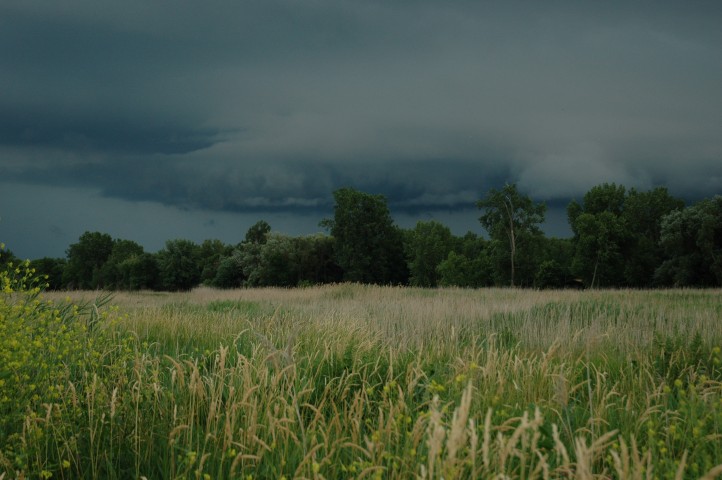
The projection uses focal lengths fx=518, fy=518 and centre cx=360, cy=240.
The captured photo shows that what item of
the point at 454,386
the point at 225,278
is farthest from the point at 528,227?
the point at 454,386

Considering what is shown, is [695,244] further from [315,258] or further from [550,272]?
[315,258]

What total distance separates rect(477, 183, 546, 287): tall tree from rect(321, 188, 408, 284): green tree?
12.4m

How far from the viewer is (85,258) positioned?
7881cm

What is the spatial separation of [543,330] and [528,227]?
1307 inches

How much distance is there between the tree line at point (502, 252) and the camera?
4150cm

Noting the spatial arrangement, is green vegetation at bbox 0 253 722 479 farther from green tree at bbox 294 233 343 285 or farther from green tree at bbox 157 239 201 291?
green tree at bbox 157 239 201 291

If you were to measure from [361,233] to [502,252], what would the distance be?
13.8 metres

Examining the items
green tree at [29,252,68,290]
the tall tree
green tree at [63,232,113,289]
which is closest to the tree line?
the tall tree

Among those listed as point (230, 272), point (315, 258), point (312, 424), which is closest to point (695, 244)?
point (315, 258)

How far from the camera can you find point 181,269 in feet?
199

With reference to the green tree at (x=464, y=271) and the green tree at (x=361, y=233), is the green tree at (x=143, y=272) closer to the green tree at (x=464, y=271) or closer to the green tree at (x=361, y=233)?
the green tree at (x=361, y=233)

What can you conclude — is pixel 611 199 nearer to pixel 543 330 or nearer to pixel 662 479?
pixel 543 330

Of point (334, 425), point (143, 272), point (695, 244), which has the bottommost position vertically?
point (334, 425)

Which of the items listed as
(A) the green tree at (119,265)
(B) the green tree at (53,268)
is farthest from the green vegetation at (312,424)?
(B) the green tree at (53,268)
